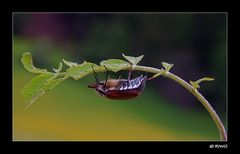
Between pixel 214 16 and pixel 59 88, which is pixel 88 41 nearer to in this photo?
pixel 59 88

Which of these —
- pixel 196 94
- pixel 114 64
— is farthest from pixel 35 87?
pixel 196 94

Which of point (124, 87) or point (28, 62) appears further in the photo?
point (124, 87)

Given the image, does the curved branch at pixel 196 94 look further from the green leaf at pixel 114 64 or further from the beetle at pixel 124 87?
the beetle at pixel 124 87

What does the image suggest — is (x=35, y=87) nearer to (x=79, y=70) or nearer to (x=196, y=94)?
(x=79, y=70)

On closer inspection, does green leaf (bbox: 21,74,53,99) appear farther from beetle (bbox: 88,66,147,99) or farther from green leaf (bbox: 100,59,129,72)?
beetle (bbox: 88,66,147,99)

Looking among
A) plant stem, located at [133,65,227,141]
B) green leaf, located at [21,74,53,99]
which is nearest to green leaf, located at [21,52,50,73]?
green leaf, located at [21,74,53,99]
